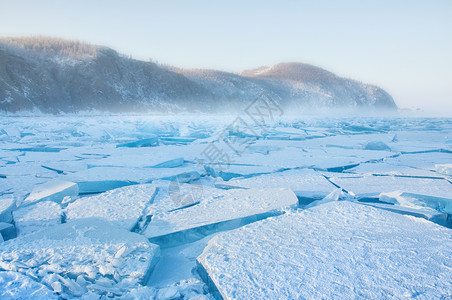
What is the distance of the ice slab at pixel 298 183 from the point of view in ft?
5.13

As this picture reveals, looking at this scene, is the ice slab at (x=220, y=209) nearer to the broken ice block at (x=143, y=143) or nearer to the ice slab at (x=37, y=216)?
the ice slab at (x=37, y=216)

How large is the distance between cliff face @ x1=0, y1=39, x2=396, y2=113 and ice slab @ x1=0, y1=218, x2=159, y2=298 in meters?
12.0

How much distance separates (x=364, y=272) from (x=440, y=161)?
2.66 m

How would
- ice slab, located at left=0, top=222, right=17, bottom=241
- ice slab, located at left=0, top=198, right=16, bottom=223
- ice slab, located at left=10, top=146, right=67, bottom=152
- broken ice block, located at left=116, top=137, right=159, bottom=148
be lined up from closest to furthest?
ice slab, located at left=0, top=222, right=17, bottom=241, ice slab, located at left=0, top=198, right=16, bottom=223, ice slab, located at left=10, top=146, right=67, bottom=152, broken ice block, located at left=116, top=137, right=159, bottom=148

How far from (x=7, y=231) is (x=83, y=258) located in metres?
0.48

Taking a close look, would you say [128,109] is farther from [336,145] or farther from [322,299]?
[322,299]

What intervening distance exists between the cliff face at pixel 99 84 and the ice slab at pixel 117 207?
38.0 ft

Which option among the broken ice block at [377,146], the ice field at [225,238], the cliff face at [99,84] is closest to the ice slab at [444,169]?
the ice field at [225,238]

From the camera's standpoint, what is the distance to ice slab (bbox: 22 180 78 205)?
1.43 metres

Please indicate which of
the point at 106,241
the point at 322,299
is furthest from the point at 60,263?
the point at 322,299

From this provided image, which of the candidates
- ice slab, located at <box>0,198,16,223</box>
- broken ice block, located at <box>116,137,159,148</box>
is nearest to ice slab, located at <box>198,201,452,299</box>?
ice slab, located at <box>0,198,16,223</box>

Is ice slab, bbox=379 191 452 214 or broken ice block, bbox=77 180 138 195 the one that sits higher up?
ice slab, bbox=379 191 452 214

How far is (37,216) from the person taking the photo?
1.23 metres

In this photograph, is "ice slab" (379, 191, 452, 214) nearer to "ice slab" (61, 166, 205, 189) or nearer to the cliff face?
"ice slab" (61, 166, 205, 189)
